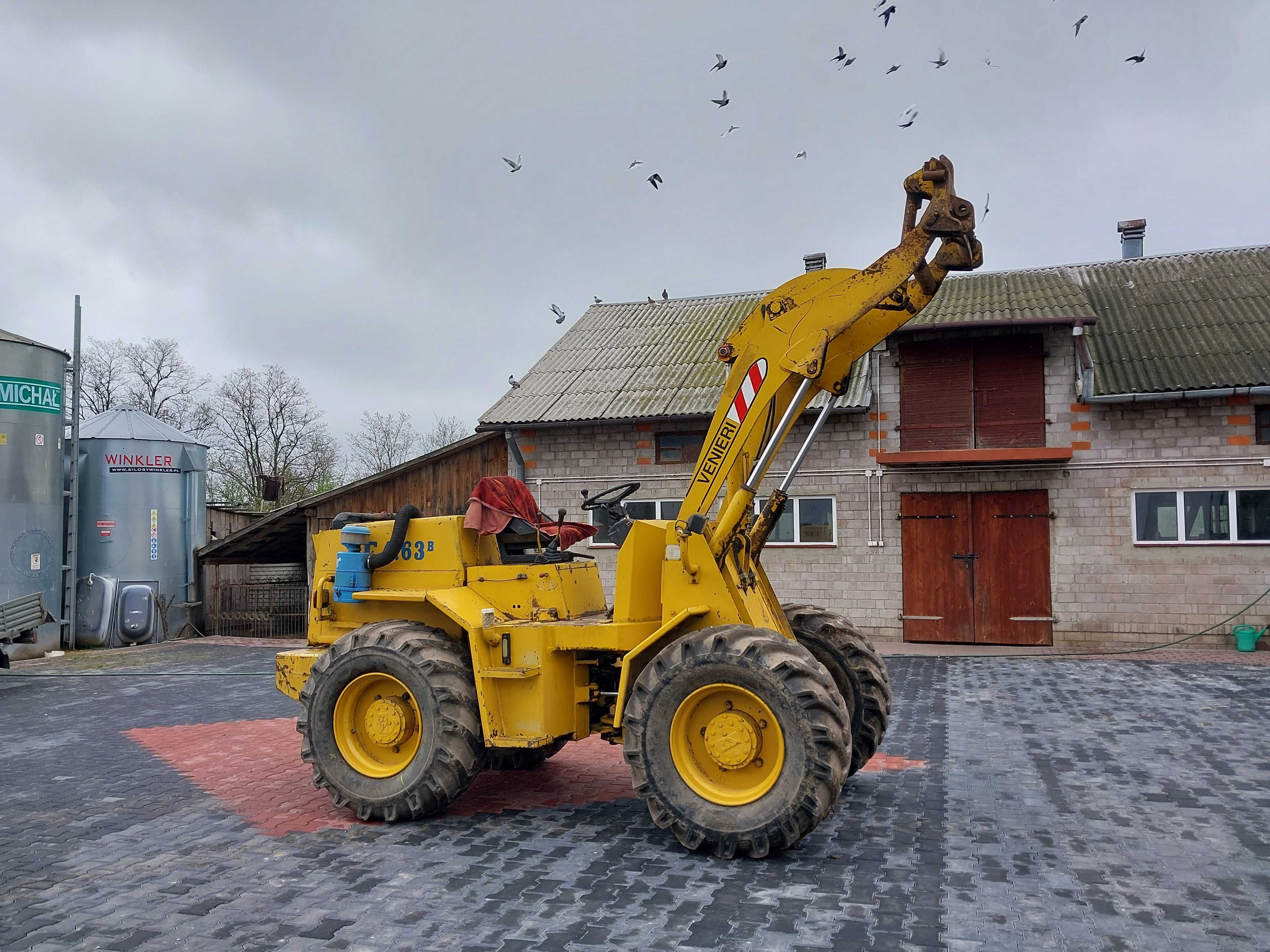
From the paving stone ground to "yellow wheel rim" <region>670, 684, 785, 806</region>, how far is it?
1.35ft

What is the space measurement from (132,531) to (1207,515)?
18.6 meters

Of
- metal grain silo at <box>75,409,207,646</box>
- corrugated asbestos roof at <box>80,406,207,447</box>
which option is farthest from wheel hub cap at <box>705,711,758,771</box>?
corrugated asbestos roof at <box>80,406,207,447</box>

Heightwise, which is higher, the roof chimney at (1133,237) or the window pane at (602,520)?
the roof chimney at (1133,237)

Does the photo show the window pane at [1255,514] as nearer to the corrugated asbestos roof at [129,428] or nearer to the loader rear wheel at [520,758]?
the loader rear wheel at [520,758]

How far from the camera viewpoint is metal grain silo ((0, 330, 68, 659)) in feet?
53.0

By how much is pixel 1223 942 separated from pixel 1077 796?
2.43 meters

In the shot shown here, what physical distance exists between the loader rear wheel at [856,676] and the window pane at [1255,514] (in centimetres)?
1082

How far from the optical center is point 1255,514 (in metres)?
14.7

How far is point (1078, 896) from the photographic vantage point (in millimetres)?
4730

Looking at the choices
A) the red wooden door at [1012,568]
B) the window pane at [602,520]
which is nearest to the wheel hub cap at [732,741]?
the window pane at [602,520]

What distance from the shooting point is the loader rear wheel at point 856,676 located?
6.69 meters

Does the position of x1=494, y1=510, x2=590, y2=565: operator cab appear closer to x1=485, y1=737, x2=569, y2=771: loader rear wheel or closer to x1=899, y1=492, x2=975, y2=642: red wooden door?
x1=485, y1=737, x2=569, y2=771: loader rear wheel

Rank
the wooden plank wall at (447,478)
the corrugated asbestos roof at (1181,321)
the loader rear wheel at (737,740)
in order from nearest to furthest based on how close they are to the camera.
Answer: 1. the loader rear wheel at (737,740)
2. the corrugated asbestos roof at (1181,321)
3. the wooden plank wall at (447,478)

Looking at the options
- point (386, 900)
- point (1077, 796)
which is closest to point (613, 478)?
point (1077, 796)
